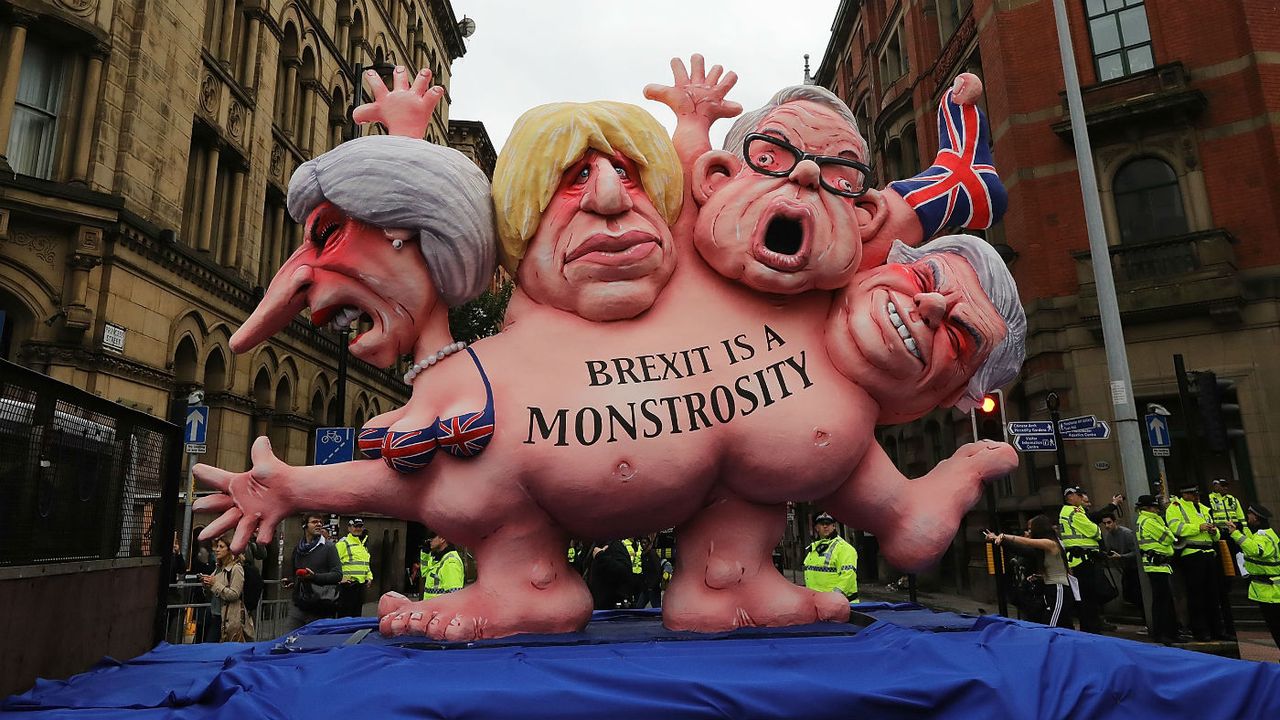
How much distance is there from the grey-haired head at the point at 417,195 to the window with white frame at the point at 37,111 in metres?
10.5

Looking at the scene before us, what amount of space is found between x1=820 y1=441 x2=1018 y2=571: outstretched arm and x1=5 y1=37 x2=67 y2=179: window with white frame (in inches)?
489

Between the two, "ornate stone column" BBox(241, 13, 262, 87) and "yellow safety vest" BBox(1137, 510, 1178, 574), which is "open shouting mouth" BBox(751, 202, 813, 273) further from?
"ornate stone column" BBox(241, 13, 262, 87)

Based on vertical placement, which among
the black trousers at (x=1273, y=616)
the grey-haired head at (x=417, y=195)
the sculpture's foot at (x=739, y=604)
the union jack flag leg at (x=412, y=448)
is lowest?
the black trousers at (x=1273, y=616)

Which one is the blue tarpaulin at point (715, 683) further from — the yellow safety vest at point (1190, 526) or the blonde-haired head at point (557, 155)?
the yellow safety vest at point (1190, 526)

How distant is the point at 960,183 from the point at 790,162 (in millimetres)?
875

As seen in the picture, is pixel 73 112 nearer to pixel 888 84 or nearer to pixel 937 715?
pixel 937 715

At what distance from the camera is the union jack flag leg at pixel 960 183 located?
3.80 metres

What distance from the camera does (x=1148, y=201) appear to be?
1366 centimetres

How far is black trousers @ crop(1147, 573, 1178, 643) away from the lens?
8039 mm

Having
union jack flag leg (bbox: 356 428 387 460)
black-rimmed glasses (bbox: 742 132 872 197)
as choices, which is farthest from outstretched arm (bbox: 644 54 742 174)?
union jack flag leg (bbox: 356 428 387 460)

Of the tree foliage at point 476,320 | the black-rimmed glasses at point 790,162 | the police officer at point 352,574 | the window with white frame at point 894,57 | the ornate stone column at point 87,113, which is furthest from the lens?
the window with white frame at point 894,57

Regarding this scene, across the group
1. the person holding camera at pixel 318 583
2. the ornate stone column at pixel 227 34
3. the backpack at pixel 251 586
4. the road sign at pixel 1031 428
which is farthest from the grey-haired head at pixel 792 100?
the ornate stone column at pixel 227 34

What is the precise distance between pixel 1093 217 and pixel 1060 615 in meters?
4.56

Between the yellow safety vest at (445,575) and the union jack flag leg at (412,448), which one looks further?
the yellow safety vest at (445,575)
